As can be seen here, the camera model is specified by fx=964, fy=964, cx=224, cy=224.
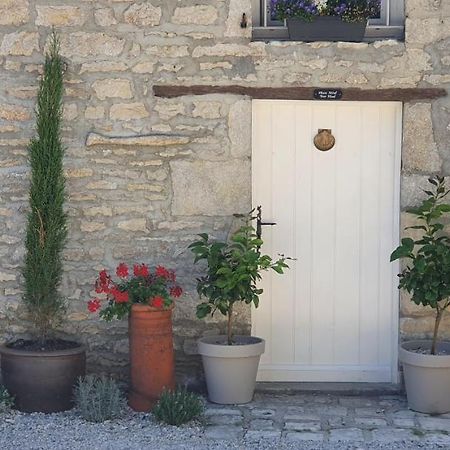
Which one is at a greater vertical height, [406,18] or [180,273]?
[406,18]

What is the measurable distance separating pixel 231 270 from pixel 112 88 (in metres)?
1.50

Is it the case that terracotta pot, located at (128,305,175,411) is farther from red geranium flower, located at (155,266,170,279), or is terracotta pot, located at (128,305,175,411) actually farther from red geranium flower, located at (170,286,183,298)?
red geranium flower, located at (155,266,170,279)

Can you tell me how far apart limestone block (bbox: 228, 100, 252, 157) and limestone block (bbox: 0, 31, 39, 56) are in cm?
140

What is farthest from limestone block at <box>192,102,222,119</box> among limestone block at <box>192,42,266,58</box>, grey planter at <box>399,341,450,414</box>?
grey planter at <box>399,341,450,414</box>

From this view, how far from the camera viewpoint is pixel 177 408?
18.8 feet

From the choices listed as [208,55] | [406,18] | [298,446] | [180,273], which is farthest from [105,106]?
[298,446]

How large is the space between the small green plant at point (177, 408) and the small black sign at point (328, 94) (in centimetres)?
218

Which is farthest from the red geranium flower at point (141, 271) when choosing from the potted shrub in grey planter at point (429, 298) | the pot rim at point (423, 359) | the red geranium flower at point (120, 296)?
the pot rim at point (423, 359)

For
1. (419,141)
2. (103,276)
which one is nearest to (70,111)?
(103,276)

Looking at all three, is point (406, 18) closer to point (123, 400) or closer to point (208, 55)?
point (208, 55)

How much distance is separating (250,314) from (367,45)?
198 centimetres

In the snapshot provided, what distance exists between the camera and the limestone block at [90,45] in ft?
21.3

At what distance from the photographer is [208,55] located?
6488 millimetres

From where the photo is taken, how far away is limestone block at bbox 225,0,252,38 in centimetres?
647
